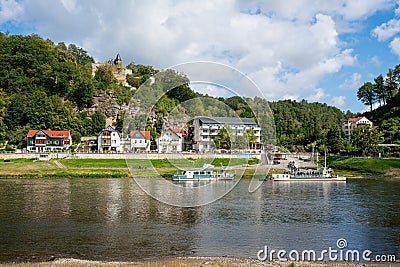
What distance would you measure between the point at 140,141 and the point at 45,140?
1731cm

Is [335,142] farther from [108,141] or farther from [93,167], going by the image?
[93,167]

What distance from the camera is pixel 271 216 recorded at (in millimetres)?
25562

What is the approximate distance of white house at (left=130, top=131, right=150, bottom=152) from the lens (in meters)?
62.0

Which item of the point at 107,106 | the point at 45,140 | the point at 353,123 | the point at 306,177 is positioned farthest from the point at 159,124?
the point at 353,123

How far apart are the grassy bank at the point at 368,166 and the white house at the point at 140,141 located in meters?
28.8

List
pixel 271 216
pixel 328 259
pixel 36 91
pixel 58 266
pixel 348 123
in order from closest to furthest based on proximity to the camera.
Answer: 1. pixel 58 266
2. pixel 328 259
3. pixel 271 216
4. pixel 36 91
5. pixel 348 123

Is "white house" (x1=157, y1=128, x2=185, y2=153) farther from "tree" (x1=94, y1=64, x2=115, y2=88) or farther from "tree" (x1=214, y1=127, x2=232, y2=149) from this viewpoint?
"tree" (x1=94, y1=64, x2=115, y2=88)

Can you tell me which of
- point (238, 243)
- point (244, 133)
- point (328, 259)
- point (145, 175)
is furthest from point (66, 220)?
point (145, 175)

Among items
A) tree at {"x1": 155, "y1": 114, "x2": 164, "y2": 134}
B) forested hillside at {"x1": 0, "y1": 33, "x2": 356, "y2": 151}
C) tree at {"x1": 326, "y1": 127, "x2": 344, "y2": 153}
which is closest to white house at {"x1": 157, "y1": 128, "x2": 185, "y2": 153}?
forested hillside at {"x1": 0, "y1": 33, "x2": 356, "y2": 151}

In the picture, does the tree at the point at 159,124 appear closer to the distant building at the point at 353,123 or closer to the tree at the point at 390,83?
the distant building at the point at 353,123

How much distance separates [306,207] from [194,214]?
29.1ft

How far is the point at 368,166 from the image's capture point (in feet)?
176

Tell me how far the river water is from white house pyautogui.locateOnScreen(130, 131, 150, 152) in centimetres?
2513

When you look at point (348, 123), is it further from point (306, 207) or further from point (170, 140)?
point (306, 207)
